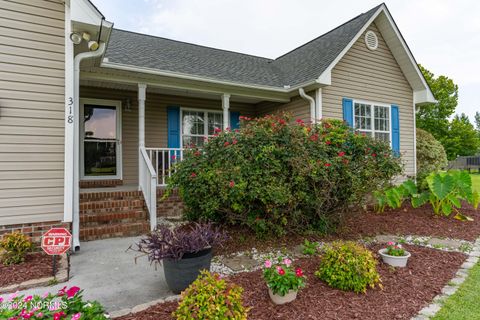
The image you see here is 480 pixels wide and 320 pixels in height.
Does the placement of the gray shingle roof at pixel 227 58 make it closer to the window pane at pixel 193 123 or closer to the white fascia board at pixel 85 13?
the window pane at pixel 193 123

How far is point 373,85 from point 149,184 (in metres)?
6.86

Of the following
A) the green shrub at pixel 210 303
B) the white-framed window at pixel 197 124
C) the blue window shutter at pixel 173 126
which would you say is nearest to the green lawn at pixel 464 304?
the green shrub at pixel 210 303

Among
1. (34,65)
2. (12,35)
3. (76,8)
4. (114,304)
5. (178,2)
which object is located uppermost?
(178,2)

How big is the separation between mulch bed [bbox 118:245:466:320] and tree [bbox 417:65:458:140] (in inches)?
827

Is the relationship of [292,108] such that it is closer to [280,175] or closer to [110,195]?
[280,175]

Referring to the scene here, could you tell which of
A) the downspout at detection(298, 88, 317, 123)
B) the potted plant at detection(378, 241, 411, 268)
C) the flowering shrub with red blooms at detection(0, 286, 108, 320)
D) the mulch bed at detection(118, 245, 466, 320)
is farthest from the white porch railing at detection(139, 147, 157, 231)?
the downspout at detection(298, 88, 317, 123)

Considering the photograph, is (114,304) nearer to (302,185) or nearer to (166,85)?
(302,185)

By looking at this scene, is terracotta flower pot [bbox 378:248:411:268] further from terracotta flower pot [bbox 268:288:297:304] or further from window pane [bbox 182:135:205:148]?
window pane [bbox 182:135:205:148]

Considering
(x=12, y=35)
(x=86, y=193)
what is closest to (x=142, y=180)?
(x=86, y=193)

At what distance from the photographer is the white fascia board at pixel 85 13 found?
12.2ft

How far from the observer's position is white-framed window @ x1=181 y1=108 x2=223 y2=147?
7.62 meters

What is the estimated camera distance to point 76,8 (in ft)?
12.2

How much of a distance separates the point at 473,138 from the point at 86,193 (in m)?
25.7

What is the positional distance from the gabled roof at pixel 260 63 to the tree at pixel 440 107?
1434cm
